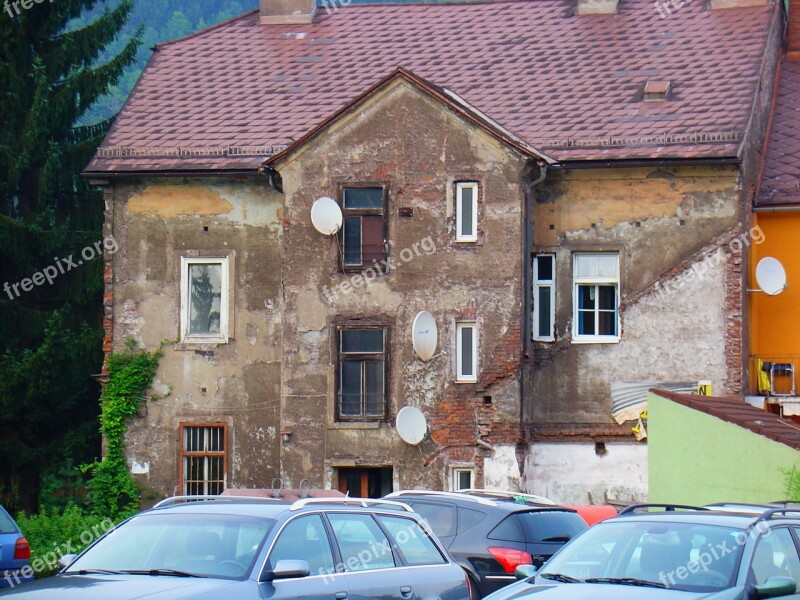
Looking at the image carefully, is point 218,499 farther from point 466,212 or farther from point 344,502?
point 466,212

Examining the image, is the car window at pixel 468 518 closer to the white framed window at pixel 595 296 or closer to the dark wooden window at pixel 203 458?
the white framed window at pixel 595 296

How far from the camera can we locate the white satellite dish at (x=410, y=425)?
82.1ft

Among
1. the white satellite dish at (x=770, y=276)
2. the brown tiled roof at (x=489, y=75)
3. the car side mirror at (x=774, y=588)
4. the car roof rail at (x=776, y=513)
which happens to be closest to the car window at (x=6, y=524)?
the car roof rail at (x=776, y=513)

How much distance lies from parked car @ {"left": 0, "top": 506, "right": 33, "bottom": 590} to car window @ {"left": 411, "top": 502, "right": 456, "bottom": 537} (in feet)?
14.5

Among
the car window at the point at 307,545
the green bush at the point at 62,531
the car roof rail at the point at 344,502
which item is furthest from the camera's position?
the green bush at the point at 62,531

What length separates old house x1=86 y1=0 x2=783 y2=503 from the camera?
25.4m

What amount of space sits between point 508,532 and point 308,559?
16.8 ft

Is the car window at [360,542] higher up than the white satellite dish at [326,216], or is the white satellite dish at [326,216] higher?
the white satellite dish at [326,216]

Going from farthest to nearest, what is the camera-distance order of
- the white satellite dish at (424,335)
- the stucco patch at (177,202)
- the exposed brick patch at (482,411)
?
the stucco patch at (177,202), the exposed brick patch at (482,411), the white satellite dish at (424,335)

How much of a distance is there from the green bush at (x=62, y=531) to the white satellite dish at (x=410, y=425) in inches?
219

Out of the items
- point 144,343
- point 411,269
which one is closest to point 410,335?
point 411,269

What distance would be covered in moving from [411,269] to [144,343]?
590 cm

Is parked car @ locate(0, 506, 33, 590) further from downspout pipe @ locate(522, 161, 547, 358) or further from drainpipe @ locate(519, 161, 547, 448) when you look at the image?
downspout pipe @ locate(522, 161, 547, 358)

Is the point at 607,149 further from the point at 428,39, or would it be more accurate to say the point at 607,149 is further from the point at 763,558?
the point at 763,558
